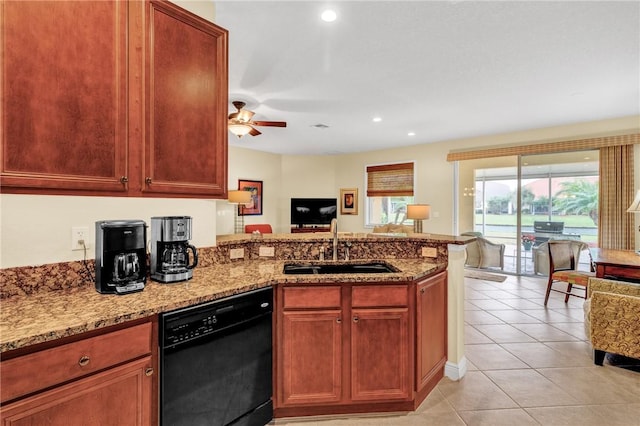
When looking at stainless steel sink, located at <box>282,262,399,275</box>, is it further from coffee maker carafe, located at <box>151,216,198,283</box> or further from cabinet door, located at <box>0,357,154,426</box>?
cabinet door, located at <box>0,357,154,426</box>

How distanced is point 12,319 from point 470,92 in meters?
4.44

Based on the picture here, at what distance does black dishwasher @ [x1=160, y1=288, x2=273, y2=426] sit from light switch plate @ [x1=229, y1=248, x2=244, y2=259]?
2.04 feet

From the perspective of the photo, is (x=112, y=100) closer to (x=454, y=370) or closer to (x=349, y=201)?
(x=454, y=370)

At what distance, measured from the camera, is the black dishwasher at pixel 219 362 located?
4.58 feet

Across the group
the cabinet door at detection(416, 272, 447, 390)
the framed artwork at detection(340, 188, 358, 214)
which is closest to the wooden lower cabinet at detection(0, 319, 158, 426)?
the cabinet door at detection(416, 272, 447, 390)

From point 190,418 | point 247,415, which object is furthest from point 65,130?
point 247,415

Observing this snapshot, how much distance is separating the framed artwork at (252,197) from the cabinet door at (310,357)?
5.94 meters

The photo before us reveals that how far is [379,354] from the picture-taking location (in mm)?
1946

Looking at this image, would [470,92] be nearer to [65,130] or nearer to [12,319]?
[65,130]

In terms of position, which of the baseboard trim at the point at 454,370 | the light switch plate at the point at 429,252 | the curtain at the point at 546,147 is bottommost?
the baseboard trim at the point at 454,370

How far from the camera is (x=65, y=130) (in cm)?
136

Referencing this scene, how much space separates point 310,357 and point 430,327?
2.83 ft

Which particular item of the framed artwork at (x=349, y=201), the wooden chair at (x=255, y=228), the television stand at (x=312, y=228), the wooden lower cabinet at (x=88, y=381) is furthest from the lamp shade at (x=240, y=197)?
the wooden lower cabinet at (x=88, y=381)

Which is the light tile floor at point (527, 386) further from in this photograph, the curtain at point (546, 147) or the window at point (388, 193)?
the window at point (388, 193)
